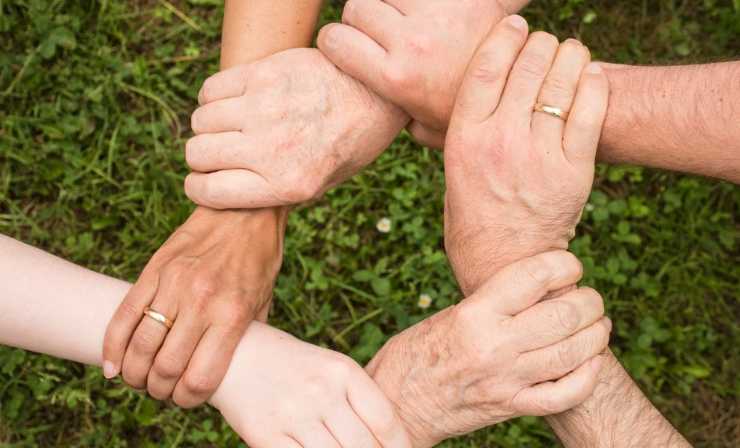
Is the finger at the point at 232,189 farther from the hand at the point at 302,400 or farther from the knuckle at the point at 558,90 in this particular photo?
the knuckle at the point at 558,90

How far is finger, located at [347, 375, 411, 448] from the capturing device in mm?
2141

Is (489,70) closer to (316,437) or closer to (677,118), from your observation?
(677,118)

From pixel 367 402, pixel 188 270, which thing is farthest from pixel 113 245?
pixel 367 402

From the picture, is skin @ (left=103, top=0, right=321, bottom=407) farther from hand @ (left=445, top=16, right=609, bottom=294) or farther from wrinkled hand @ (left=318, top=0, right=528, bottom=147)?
hand @ (left=445, top=16, right=609, bottom=294)

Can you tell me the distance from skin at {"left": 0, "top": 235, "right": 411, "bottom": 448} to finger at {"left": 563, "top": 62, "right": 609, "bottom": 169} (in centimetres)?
88

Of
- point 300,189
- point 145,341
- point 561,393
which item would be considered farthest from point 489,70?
point 145,341

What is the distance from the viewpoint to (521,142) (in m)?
2.12

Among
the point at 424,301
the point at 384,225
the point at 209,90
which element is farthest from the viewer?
the point at 384,225

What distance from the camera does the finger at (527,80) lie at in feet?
7.00

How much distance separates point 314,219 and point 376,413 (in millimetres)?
1306

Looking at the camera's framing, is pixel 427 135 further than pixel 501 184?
Yes

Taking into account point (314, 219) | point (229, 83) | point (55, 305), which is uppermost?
point (229, 83)

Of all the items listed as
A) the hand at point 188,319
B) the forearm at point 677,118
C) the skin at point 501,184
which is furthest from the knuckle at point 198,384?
the forearm at point 677,118

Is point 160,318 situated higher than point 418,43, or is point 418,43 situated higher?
point 418,43
